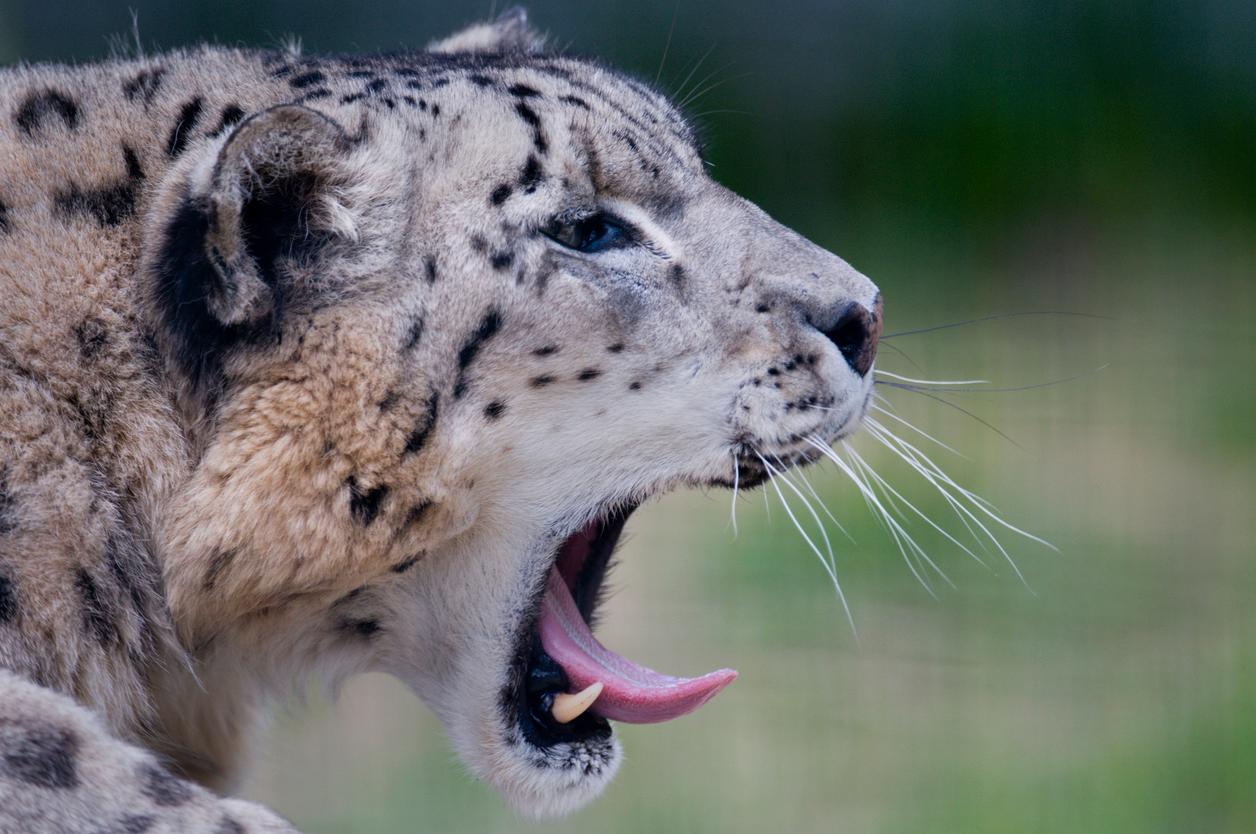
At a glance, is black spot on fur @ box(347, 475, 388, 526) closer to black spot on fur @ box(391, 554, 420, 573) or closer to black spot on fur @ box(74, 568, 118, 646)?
black spot on fur @ box(391, 554, 420, 573)

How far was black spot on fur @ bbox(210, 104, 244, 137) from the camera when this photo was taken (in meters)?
2.53

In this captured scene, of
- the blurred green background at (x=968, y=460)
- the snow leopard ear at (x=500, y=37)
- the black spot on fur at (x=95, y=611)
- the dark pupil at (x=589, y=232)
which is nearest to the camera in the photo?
the black spot on fur at (x=95, y=611)

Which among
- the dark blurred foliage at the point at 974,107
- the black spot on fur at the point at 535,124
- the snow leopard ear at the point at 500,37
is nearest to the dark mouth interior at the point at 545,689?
the black spot on fur at the point at 535,124

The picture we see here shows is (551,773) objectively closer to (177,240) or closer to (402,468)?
(402,468)

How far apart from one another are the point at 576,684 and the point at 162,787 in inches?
35.1

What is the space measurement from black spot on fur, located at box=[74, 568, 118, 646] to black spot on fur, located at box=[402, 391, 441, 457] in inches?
19.6

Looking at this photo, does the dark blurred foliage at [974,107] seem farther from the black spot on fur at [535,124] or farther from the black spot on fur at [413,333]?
the black spot on fur at [413,333]

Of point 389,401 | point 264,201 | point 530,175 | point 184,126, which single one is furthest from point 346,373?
point 184,126

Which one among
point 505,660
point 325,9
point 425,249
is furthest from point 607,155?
point 325,9

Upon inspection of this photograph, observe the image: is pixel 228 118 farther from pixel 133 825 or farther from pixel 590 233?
pixel 133 825

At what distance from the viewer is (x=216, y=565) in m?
2.36

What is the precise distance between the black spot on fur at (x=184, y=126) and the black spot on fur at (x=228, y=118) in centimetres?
4

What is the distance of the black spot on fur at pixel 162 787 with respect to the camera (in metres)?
2.00

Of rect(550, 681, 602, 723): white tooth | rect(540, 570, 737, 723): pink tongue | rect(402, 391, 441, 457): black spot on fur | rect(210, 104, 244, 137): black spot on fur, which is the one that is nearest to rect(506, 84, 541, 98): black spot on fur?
rect(210, 104, 244, 137): black spot on fur
